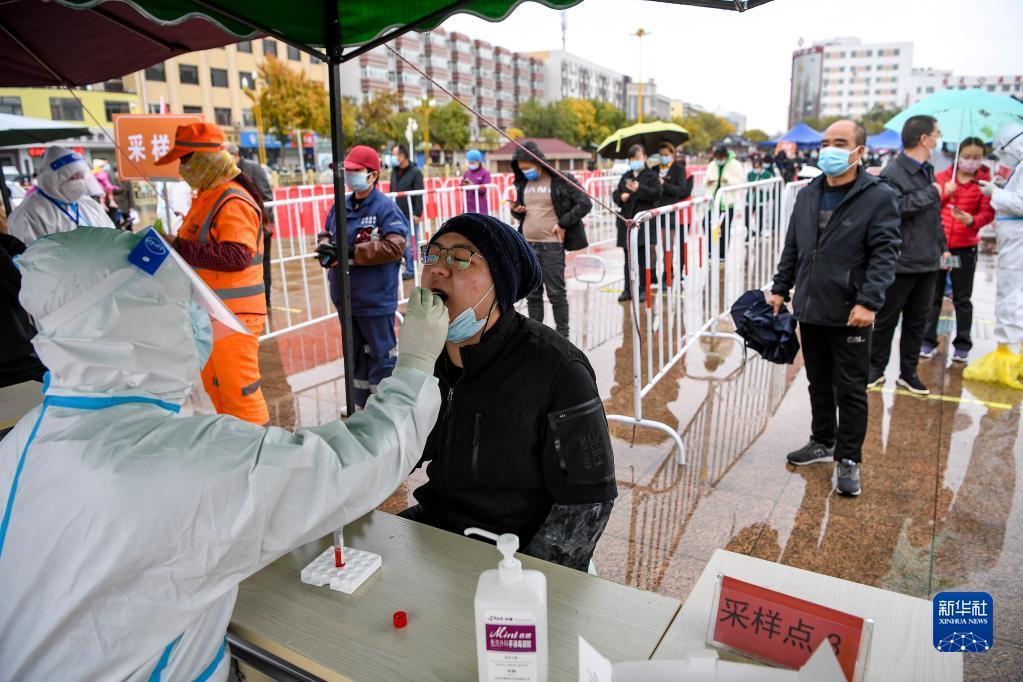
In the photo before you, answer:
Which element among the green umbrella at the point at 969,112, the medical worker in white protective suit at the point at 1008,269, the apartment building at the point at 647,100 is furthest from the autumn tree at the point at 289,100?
the apartment building at the point at 647,100

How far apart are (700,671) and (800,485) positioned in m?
3.19

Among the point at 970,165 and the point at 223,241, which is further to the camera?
the point at 970,165

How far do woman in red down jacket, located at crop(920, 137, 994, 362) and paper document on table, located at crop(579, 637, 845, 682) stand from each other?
5.93m

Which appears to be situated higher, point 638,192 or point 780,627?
point 638,192

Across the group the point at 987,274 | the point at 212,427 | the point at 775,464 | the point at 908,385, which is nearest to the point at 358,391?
the point at 775,464

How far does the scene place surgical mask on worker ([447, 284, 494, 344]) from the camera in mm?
2068

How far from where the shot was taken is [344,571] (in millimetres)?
1620

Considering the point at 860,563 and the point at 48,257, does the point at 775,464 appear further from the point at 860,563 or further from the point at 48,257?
the point at 48,257

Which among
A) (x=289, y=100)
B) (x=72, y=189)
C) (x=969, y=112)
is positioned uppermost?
(x=289, y=100)

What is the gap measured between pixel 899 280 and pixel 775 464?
1712mm

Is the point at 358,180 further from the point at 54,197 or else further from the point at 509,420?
the point at 509,420

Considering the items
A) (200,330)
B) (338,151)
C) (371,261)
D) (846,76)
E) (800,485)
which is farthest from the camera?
(846,76)

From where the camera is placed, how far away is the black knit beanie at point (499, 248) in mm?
2107

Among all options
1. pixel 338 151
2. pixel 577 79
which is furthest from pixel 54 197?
pixel 577 79
